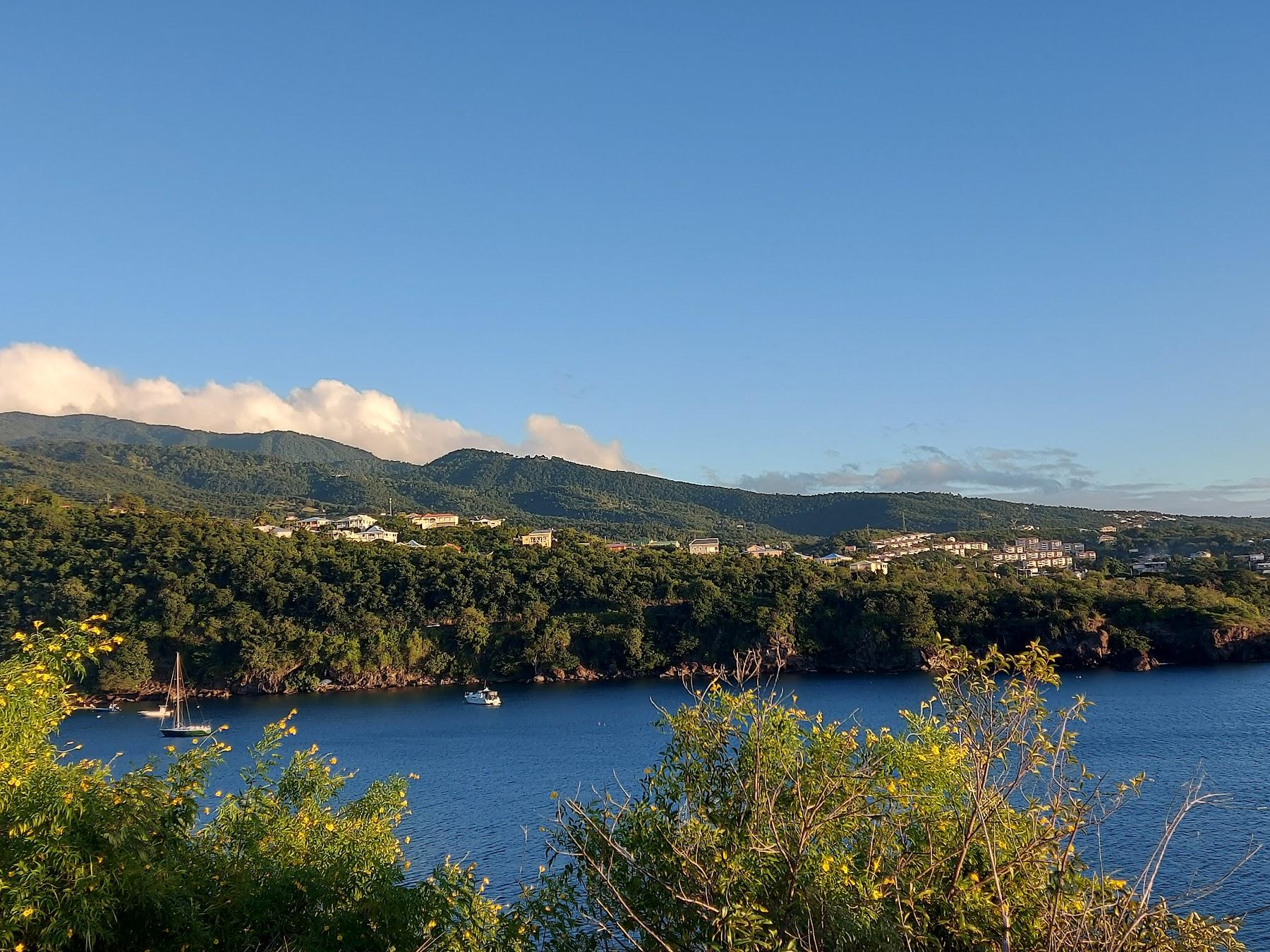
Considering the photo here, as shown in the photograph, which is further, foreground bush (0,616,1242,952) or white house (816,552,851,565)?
white house (816,552,851,565)

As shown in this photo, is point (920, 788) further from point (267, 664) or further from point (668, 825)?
point (267, 664)

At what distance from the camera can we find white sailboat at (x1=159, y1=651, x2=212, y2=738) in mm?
46219

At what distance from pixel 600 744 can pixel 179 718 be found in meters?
24.6

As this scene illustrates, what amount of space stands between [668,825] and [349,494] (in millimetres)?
189228

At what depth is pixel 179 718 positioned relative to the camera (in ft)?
164

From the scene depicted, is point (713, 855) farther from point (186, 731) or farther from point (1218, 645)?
point (1218, 645)

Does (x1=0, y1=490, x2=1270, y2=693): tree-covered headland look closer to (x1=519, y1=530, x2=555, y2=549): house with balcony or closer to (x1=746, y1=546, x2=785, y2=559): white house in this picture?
(x1=519, y1=530, x2=555, y2=549): house with balcony

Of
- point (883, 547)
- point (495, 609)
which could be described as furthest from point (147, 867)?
point (883, 547)

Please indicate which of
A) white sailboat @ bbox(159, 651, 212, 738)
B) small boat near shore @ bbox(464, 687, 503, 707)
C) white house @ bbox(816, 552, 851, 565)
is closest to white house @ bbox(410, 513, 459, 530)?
white house @ bbox(816, 552, 851, 565)

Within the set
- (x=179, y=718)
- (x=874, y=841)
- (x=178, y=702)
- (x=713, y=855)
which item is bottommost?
(x=179, y=718)

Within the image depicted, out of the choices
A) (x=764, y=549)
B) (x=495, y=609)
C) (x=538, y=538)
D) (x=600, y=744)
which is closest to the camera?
(x=600, y=744)

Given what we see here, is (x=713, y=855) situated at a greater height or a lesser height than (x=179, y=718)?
greater

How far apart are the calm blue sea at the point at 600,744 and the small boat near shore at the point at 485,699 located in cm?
77

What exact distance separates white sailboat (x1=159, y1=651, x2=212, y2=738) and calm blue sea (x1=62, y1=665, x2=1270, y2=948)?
756mm
